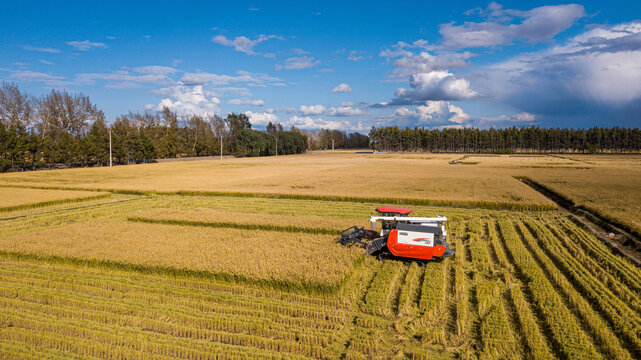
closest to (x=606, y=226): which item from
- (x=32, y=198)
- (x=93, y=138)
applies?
(x=32, y=198)

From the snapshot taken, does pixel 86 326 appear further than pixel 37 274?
No

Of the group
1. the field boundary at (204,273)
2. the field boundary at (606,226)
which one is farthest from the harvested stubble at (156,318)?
the field boundary at (606,226)

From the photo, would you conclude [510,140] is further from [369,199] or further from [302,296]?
[302,296]

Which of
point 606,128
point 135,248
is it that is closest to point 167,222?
point 135,248

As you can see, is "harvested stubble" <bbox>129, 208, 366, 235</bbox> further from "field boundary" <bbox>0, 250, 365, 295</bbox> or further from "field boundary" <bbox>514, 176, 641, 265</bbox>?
"field boundary" <bbox>514, 176, 641, 265</bbox>

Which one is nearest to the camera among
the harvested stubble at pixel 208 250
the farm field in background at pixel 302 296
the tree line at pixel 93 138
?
the farm field in background at pixel 302 296

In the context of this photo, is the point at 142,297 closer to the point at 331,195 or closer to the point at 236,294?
the point at 236,294

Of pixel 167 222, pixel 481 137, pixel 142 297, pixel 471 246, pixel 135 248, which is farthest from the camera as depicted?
pixel 481 137

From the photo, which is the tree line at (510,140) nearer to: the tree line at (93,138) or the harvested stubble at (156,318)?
the tree line at (93,138)

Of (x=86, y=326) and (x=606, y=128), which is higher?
(x=606, y=128)
